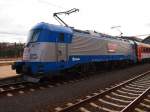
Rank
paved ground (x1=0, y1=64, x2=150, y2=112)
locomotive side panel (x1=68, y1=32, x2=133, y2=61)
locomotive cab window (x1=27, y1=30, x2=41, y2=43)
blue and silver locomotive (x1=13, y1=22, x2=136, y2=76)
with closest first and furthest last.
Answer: paved ground (x1=0, y1=64, x2=150, y2=112)
blue and silver locomotive (x1=13, y1=22, x2=136, y2=76)
locomotive cab window (x1=27, y1=30, x2=41, y2=43)
locomotive side panel (x1=68, y1=32, x2=133, y2=61)

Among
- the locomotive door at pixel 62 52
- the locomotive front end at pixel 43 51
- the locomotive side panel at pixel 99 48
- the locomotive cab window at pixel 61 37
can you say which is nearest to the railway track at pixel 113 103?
the locomotive front end at pixel 43 51

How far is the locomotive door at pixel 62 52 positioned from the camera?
1418 cm

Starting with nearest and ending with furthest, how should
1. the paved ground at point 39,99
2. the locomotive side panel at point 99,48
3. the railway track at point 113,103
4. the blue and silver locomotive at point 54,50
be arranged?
the railway track at point 113,103 < the paved ground at point 39,99 < the blue and silver locomotive at point 54,50 < the locomotive side panel at point 99,48

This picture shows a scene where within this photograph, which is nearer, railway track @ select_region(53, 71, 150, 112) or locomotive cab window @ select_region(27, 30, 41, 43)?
railway track @ select_region(53, 71, 150, 112)

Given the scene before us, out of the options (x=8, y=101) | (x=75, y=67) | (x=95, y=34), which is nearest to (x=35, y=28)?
(x=75, y=67)

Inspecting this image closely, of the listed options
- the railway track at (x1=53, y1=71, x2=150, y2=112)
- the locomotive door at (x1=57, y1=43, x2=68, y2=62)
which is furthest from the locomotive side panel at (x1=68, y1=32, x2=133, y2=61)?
the railway track at (x1=53, y1=71, x2=150, y2=112)

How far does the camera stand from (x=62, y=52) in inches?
573

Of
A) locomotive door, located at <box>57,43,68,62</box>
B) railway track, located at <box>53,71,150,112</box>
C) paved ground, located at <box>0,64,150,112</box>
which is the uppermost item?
locomotive door, located at <box>57,43,68,62</box>

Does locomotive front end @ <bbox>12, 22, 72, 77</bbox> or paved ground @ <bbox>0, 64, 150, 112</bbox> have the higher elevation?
locomotive front end @ <bbox>12, 22, 72, 77</bbox>

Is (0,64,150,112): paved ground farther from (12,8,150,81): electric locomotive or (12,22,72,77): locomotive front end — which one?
(12,8,150,81): electric locomotive

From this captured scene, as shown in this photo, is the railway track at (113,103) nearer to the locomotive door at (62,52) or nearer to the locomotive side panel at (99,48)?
the locomotive door at (62,52)

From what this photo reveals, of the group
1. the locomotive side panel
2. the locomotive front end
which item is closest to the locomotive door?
the locomotive front end

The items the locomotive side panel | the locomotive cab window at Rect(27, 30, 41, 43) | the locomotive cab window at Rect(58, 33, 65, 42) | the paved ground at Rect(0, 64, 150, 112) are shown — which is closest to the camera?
the paved ground at Rect(0, 64, 150, 112)

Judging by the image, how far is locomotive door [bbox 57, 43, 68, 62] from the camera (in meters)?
14.2
